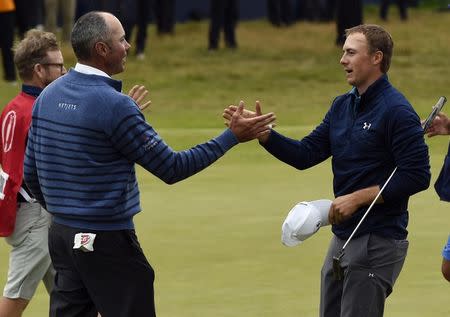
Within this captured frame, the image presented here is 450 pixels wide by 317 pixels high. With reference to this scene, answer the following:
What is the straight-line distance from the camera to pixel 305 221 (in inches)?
259

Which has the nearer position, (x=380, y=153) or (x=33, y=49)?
(x=380, y=153)

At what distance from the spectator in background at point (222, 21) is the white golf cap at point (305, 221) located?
18874 millimetres

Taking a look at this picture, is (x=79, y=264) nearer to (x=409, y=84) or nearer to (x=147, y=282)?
(x=147, y=282)

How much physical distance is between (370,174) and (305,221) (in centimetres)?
36

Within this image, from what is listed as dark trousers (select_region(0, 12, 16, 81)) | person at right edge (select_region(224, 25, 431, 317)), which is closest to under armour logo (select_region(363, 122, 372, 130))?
person at right edge (select_region(224, 25, 431, 317))

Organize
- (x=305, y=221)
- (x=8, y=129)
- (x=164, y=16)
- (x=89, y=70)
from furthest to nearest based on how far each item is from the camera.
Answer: (x=164, y=16) → (x=8, y=129) → (x=305, y=221) → (x=89, y=70)

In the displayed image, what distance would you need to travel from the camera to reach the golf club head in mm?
6598

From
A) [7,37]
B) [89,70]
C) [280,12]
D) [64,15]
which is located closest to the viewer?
[89,70]

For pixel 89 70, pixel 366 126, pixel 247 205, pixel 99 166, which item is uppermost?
pixel 89 70

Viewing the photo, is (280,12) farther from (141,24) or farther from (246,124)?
(246,124)

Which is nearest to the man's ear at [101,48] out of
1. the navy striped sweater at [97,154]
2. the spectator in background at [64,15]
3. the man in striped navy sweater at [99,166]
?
the man in striped navy sweater at [99,166]

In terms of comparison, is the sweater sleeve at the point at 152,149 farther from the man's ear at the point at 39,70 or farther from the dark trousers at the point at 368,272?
the man's ear at the point at 39,70

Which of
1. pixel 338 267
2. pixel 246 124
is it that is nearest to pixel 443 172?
pixel 338 267

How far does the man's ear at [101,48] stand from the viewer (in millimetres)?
6457
